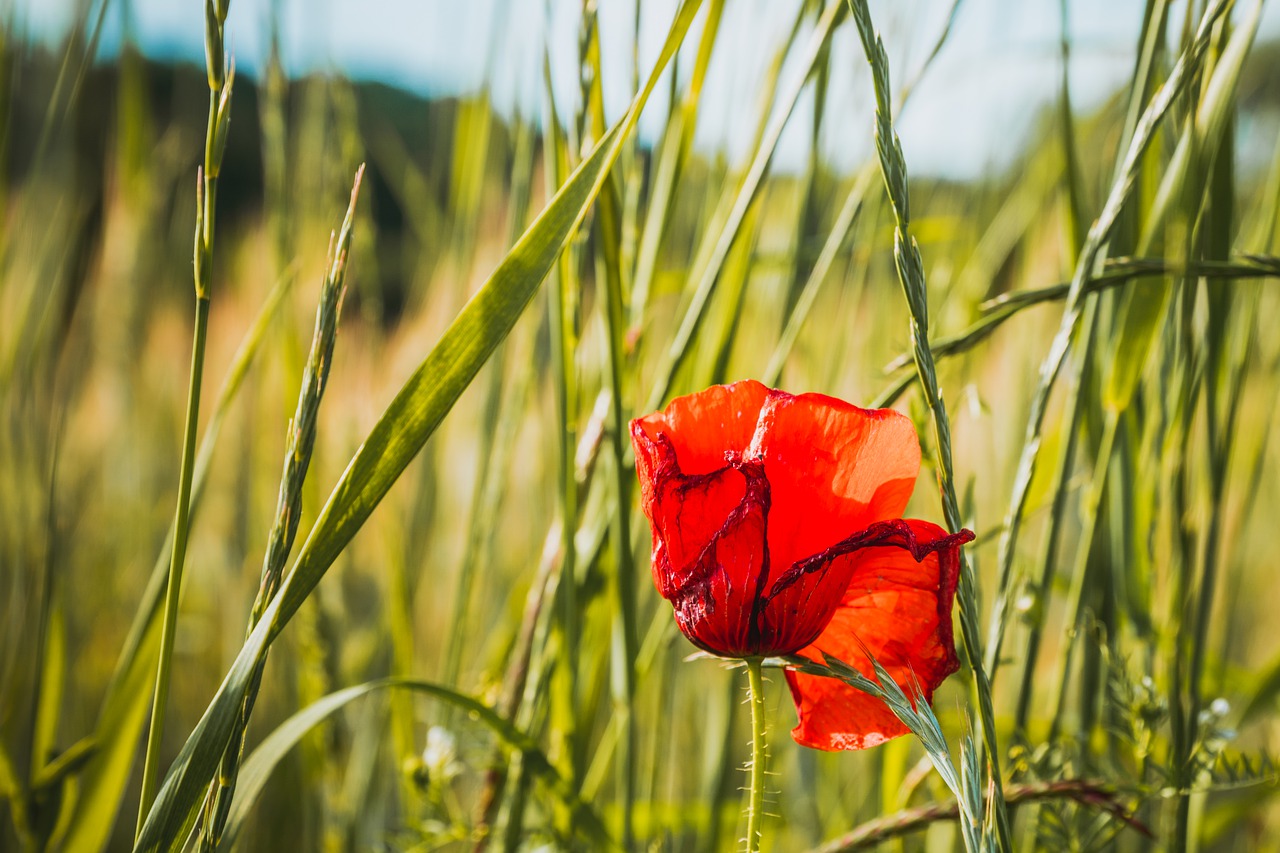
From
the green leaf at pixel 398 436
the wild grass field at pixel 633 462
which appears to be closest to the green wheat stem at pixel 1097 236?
the wild grass field at pixel 633 462

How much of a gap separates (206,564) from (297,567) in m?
0.86

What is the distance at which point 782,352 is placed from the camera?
31 cm

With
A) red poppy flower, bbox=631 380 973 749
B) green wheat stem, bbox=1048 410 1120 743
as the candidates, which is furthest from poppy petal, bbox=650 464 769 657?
green wheat stem, bbox=1048 410 1120 743

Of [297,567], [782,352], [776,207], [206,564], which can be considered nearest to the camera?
[297,567]

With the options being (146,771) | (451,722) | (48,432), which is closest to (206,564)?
(48,432)

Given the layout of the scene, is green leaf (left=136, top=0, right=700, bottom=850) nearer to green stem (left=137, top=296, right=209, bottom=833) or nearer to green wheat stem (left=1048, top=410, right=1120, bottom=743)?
green stem (left=137, top=296, right=209, bottom=833)

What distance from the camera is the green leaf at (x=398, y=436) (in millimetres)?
186

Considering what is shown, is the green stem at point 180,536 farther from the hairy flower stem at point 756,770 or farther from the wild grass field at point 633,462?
the hairy flower stem at point 756,770

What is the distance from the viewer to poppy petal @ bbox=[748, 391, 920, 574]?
0.19 metres

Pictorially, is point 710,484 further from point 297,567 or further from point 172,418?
point 172,418

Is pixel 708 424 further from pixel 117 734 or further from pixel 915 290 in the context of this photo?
pixel 117 734

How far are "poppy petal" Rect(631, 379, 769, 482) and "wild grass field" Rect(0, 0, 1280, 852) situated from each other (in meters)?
0.04

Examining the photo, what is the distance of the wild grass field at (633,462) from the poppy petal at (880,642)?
1cm

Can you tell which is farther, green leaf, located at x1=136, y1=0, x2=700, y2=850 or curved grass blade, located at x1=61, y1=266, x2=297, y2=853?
curved grass blade, located at x1=61, y1=266, x2=297, y2=853
